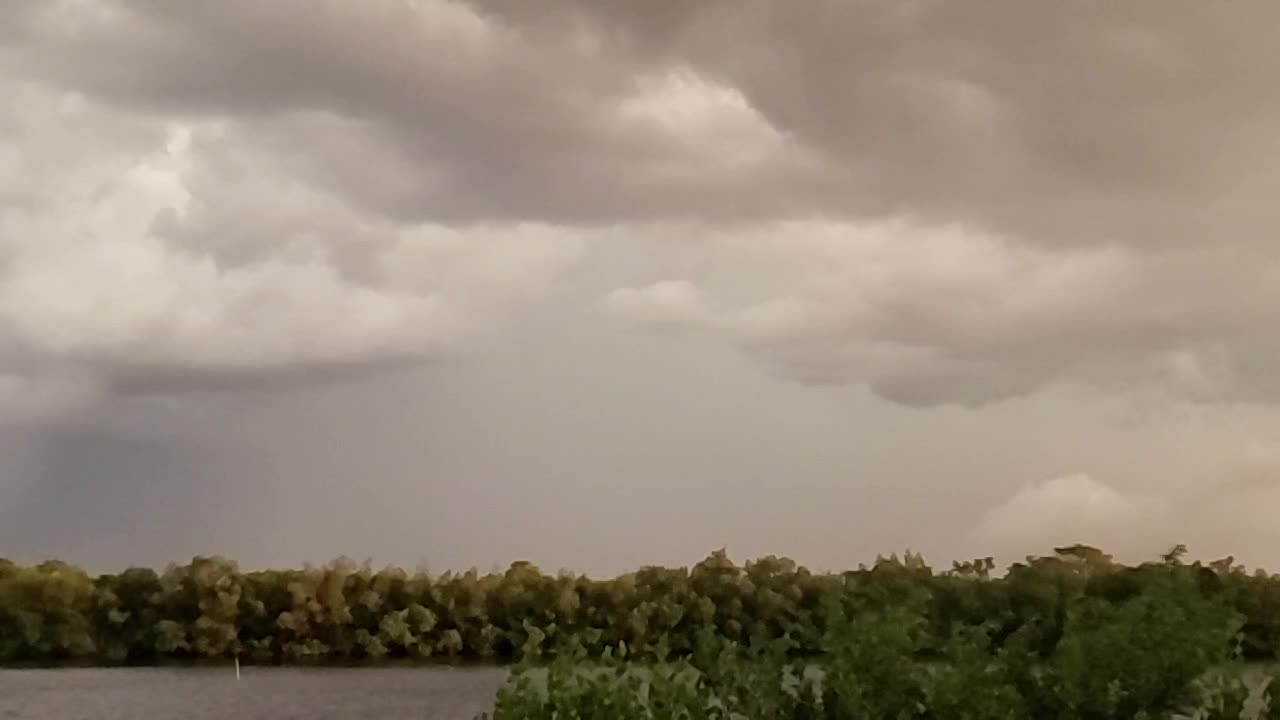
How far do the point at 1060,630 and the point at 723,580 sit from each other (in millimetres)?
34955

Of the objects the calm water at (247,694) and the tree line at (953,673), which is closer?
the tree line at (953,673)

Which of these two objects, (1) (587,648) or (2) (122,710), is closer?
(1) (587,648)

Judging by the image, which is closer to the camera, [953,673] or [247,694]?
[953,673]

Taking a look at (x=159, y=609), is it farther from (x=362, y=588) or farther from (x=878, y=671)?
(x=878, y=671)

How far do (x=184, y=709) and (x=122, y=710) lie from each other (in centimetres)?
219

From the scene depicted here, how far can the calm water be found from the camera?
53969 mm

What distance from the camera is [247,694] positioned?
60125mm

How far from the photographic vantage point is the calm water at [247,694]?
177 feet

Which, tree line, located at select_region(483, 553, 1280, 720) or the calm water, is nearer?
tree line, located at select_region(483, 553, 1280, 720)

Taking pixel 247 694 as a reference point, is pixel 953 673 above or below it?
above

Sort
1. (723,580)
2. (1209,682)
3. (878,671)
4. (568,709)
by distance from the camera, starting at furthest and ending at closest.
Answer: (723,580) → (1209,682) → (878,671) → (568,709)

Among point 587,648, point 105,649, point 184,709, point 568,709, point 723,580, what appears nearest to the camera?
point 568,709

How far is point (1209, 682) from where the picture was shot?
14508 mm

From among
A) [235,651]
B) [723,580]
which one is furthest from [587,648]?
[235,651]
